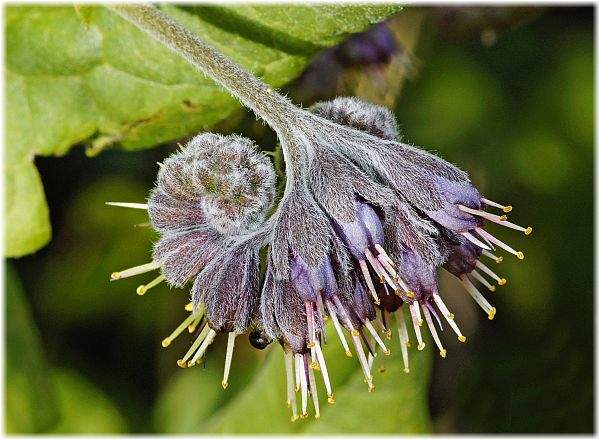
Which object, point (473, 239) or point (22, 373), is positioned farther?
point (22, 373)

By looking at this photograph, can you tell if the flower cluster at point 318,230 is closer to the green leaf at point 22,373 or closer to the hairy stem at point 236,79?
the hairy stem at point 236,79

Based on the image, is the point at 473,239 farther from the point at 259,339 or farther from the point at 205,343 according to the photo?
the point at 205,343

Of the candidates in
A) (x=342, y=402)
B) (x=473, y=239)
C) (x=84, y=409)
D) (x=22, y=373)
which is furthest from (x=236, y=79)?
(x=84, y=409)

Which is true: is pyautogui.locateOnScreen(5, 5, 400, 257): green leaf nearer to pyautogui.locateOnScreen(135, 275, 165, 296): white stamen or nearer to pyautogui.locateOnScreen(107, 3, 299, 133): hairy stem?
pyautogui.locateOnScreen(107, 3, 299, 133): hairy stem

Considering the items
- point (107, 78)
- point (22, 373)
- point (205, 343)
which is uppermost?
point (107, 78)

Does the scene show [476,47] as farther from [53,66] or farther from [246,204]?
[246,204]

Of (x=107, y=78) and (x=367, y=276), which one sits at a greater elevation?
(x=367, y=276)

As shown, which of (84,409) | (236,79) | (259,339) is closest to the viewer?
(236,79)

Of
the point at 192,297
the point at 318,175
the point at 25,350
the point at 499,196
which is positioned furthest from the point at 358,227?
the point at 499,196

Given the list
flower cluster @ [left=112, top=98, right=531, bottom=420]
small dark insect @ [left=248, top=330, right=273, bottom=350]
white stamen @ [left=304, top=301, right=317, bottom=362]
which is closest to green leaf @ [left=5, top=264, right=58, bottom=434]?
flower cluster @ [left=112, top=98, right=531, bottom=420]
